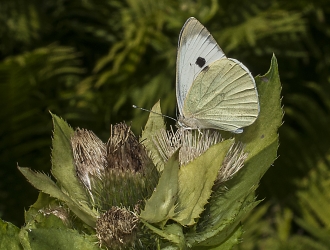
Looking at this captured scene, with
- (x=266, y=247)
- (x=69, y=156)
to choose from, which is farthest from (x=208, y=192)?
(x=266, y=247)

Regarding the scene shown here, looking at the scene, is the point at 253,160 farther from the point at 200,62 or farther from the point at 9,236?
the point at 9,236

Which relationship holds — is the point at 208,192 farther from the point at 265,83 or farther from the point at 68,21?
the point at 68,21

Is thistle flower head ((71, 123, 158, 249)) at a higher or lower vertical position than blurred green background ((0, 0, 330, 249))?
higher

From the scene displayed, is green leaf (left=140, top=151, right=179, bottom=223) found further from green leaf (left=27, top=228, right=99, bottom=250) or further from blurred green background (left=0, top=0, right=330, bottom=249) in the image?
blurred green background (left=0, top=0, right=330, bottom=249)

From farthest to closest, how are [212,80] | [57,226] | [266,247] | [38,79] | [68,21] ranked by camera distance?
[68,21] < [38,79] < [266,247] < [212,80] < [57,226]

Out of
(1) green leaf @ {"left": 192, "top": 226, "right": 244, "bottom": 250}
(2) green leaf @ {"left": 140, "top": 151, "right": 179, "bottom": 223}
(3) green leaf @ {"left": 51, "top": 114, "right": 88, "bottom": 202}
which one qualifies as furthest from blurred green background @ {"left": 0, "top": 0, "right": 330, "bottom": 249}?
(2) green leaf @ {"left": 140, "top": 151, "right": 179, "bottom": 223}

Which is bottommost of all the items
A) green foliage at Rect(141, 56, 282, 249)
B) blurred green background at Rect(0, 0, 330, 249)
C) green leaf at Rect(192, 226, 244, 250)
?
blurred green background at Rect(0, 0, 330, 249)

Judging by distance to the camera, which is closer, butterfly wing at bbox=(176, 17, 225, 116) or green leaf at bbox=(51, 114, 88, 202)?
green leaf at bbox=(51, 114, 88, 202)

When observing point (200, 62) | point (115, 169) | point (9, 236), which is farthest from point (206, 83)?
point (9, 236)
